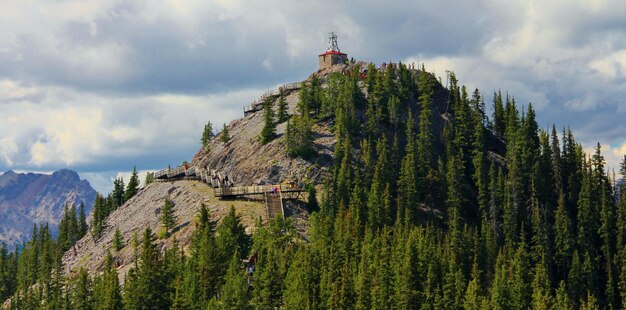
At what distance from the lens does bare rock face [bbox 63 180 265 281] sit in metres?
154

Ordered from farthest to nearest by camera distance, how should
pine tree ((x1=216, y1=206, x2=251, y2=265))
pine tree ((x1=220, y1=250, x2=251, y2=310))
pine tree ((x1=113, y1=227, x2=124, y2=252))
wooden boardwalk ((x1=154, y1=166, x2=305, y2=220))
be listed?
pine tree ((x1=113, y1=227, x2=124, y2=252)), wooden boardwalk ((x1=154, y1=166, x2=305, y2=220)), pine tree ((x1=216, y1=206, x2=251, y2=265)), pine tree ((x1=220, y1=250, x2=251, y2=310))

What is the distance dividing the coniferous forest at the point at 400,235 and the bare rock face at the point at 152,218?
10.0ft

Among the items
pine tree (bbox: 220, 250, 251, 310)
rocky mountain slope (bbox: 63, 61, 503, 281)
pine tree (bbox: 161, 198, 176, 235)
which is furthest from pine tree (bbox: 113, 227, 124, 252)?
pine tree (bbox: 220, 250, 251, 310)

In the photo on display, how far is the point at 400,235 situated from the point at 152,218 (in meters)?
55.0

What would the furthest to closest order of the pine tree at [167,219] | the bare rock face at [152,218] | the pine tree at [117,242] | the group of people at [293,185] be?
the pine tree at [117,242] → the group of people at [293,185] → the pine tree at [167,219] → the bare rock face at [152,218]

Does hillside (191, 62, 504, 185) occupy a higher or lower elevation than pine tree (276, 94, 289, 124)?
lower

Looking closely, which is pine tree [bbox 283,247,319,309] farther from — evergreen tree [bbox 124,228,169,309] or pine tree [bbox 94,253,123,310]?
pine tree [bbox 94,253,123,310]

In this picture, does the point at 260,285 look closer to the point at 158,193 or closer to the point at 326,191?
the point at 326,191

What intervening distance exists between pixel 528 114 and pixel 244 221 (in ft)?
263

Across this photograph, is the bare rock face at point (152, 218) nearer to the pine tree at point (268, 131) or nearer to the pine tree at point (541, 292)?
the pine tree at point (268, 131)

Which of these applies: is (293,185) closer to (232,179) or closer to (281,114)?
(232,179)

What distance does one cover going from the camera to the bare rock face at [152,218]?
15388 cm

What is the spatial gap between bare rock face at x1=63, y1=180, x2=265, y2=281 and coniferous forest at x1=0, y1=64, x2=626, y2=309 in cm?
306

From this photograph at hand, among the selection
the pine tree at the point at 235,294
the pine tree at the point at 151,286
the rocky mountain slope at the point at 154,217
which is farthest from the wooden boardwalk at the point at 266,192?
the pine tree at the point at 235,294
